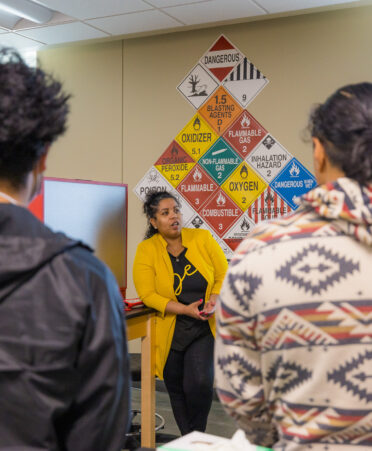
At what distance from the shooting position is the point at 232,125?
4.29 metres

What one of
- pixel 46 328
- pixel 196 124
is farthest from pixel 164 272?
pixel 46 328

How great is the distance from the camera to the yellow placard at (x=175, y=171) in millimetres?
4480

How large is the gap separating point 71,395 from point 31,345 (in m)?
0.10

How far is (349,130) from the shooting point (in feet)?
3.57

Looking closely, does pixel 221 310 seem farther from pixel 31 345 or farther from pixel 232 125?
pixel 232 125

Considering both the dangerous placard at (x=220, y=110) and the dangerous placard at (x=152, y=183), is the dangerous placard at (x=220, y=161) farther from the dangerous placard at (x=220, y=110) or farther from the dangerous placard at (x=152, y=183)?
the dangerous placard at (x=152, y=183)

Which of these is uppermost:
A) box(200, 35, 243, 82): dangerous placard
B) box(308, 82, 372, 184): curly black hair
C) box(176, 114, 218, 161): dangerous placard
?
box(200, 35, 243, 82): dangerous placard

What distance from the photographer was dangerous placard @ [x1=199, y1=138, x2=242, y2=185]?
430cm

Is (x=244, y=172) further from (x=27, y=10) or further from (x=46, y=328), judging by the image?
(x=46, y=328)

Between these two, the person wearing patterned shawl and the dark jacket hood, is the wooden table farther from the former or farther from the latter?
the dark jacket hood

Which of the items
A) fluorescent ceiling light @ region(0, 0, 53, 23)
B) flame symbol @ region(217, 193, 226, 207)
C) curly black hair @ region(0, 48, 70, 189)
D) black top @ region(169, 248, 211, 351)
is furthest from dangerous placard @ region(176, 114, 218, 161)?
curly black hair @ region(0, 48, 70, 189)

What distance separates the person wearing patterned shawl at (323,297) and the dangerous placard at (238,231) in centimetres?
314

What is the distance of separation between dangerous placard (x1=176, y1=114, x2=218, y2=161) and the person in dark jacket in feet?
11.4

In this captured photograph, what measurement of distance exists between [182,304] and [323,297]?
79.0 inches
